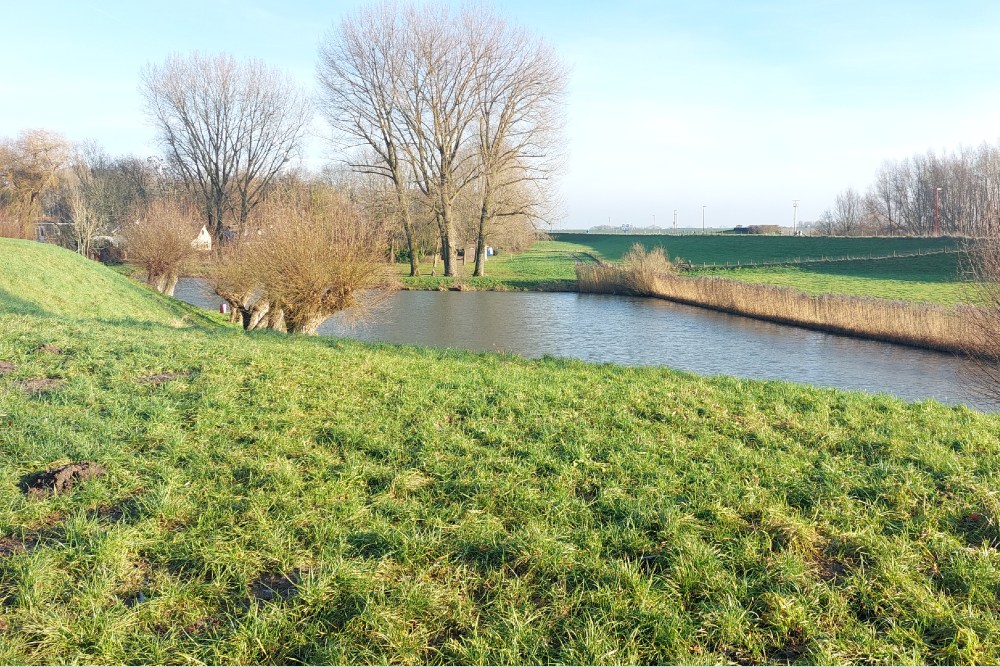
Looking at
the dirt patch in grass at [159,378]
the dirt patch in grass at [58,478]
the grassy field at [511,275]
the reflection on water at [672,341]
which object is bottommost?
the reflection on water at [672,341]

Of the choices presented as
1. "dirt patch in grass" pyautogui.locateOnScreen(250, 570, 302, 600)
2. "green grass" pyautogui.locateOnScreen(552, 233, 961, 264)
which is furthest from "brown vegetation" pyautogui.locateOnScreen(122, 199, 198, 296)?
"green grass" pyautogui.locateOnScreen(552, 233, 961, 264)

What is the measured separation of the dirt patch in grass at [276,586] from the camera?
10.4 feet

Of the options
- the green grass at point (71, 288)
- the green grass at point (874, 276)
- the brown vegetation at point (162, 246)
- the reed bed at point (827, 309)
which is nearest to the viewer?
the green grass at point (71, 288)

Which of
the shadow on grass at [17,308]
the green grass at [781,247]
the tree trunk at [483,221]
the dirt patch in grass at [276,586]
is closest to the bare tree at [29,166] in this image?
the tree trunk at [483,221]

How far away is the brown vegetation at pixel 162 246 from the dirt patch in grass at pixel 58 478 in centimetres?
2543

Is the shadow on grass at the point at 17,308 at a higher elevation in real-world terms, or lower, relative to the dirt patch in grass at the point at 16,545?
higher

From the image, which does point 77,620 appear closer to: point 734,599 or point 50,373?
point 734,599

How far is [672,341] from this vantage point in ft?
66.3

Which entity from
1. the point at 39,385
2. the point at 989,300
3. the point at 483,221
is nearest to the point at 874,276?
the point at 483,221

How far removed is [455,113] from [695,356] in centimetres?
2850

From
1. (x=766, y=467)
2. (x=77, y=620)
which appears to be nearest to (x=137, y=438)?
(x=77, y=620)

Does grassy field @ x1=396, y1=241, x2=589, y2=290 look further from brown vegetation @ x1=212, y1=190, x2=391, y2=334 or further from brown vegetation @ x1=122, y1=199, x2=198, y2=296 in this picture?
brown vegetation @ x1=212, y1=190, x2=391, y2=334

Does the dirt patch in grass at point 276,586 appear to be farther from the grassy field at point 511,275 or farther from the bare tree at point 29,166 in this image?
the bare tree at point 29,166

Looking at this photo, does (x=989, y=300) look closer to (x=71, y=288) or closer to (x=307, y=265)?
(x=307, y=265)
